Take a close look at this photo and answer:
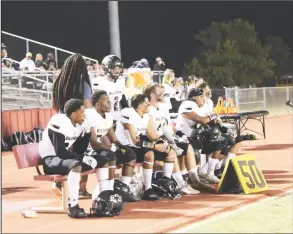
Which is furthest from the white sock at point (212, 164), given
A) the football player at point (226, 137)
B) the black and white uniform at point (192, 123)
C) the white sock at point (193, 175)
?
the white sock at point (193, 175)

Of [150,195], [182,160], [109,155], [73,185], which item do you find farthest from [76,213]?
[182,160]

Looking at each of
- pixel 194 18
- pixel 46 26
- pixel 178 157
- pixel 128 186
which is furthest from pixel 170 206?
pixel 194 18

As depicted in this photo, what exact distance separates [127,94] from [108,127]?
2.66 metres

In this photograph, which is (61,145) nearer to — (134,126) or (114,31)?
(134,126)

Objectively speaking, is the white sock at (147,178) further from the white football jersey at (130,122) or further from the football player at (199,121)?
the football player at (199,121)

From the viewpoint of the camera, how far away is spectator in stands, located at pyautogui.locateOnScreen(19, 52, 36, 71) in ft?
74.7

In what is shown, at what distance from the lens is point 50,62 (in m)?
24.1

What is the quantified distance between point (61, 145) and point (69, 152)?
0.13 meters

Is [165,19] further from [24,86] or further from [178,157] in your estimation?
[178,157]

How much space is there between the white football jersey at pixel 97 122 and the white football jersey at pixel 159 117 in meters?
0.89

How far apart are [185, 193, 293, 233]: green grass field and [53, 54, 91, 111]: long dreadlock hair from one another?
2728mm

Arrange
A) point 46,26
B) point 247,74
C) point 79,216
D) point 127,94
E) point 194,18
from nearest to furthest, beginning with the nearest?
point 79,216 < point 127,94 < point 46,26 < point 247,74 < point 194,18

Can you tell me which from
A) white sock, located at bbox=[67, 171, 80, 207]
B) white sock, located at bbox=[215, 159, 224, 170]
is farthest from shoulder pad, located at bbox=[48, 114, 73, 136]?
white sock, located at bbox=[215, 159, 224, 170]

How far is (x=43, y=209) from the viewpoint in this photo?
8312 millimetres
